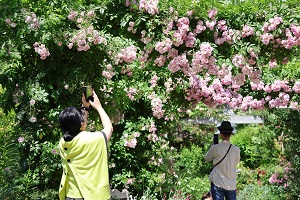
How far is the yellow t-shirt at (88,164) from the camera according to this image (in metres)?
2.73

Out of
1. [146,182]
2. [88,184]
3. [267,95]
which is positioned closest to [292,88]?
[267,95]

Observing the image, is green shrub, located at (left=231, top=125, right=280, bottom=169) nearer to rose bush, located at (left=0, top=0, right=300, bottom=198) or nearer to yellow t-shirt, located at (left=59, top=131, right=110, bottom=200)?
rose bush, located at (left=0, top=0, right=300, bottom=198)

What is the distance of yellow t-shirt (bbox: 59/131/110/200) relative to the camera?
2.73 m

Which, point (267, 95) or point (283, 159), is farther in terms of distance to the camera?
point (283, 159)

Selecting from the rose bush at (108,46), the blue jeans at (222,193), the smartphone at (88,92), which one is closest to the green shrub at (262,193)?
the blue jeans at (222,193)

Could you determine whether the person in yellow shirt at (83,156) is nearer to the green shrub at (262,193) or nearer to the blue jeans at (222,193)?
the blue jeans at (222,193)

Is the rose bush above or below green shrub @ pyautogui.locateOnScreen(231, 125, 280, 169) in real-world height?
above

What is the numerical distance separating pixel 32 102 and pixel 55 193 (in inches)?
28.8

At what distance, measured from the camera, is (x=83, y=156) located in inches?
108

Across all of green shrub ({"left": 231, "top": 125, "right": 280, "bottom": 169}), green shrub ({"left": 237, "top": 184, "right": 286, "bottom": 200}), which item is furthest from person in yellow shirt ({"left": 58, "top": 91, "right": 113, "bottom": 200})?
green shrub ({"left": 231, "top": 125, "right": 280, "bottom": 169})

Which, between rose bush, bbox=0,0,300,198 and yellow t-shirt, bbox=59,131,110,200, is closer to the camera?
yellow t-shirt, bbox=59,131,110,200

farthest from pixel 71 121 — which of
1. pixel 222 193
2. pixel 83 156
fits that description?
pixel 222 193

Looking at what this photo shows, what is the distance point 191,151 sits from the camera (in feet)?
38.2

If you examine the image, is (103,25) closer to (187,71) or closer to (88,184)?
(187,71)
